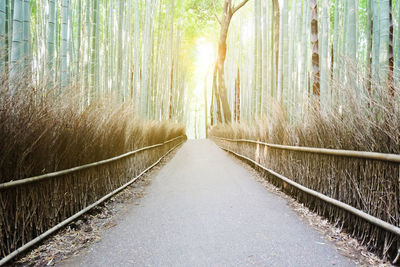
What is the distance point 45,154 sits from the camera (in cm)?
252

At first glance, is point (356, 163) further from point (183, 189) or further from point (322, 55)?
point (322, 55)

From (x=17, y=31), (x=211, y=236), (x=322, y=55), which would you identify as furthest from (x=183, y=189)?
(x=322, y=55)

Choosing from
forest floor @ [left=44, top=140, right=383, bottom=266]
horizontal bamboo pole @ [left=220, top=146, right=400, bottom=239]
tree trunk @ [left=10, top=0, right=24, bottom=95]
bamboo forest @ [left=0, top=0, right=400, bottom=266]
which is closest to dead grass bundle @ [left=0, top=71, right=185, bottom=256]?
bamboo forest @ [left=0, top=0, right=400, bottom=266]

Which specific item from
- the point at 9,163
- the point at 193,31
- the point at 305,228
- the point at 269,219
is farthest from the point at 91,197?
the point at 193,31

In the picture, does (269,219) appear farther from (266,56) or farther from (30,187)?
(266,56)

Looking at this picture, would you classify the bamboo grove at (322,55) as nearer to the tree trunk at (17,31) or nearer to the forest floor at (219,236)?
the forest floor at (219,236)

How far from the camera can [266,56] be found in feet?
32.7

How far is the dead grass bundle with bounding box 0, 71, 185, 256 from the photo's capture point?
207 cm

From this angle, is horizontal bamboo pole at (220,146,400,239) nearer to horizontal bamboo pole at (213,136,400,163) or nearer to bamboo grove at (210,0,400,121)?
horizontal bamboo pole at (213,136,400,163)

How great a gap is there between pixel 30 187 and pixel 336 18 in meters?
8.92

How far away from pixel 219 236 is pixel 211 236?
0.24 ft

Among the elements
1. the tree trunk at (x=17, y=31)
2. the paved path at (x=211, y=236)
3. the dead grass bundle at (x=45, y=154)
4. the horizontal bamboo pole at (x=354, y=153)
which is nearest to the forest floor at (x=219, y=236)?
the paved path at (x=211, y=236)

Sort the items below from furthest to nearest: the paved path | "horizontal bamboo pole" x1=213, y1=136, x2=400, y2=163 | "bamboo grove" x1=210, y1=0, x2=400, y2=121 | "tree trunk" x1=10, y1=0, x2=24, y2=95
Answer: "tree trunk" x1=10, y1=0, x2=24, y2=95 → "bamboo grove" x1=210, y1=0, x2=400, y2=121 → the paved path → "horizontal bamboo pole" x1=213, y1=136, x2=400, y2=163

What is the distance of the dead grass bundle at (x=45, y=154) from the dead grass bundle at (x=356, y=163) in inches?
102
